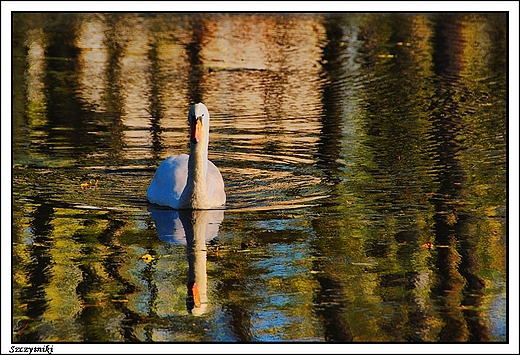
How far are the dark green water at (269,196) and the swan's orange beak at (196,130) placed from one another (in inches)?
34.8

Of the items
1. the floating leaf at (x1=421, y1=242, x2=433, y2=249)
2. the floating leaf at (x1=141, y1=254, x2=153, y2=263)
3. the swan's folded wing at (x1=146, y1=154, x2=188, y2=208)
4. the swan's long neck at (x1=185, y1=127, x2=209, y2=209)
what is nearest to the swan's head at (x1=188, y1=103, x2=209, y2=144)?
the swan's long neck at (x1=185, y1=127, x2=209, y2=209)

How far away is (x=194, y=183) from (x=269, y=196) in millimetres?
1004

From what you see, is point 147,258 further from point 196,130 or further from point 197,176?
point 196,130

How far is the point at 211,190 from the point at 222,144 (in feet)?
12.0

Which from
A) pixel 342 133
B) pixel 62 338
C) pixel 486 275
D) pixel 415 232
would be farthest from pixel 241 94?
pixel 62 338

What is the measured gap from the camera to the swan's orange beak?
1241cm

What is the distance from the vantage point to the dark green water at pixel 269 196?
28.9ft

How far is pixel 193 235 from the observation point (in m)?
11.4

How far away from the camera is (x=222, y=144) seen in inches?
638

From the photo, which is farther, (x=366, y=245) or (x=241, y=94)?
(x=241, y=94)

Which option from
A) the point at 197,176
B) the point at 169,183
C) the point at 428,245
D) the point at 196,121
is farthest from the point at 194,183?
the point at 428,245

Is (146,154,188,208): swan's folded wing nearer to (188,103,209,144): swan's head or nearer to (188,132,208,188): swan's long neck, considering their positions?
(188,132,208,188): swan's long neck

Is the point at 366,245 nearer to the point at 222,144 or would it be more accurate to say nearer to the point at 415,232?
the point at 415,232

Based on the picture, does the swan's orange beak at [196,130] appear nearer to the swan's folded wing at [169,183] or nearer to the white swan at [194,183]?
the white swan at [194,183]
